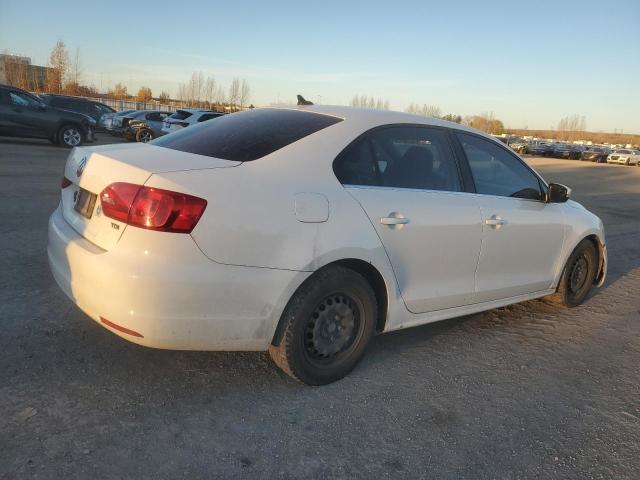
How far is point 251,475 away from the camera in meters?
2.38

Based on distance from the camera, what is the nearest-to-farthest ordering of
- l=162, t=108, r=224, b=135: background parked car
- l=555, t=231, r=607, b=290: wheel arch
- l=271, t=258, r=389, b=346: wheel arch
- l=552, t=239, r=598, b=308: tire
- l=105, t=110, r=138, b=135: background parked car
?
l=271, t=258, r=389, b=346: wheel arch < l=555, t=231, r=607, b=290: wheel arch < l=552, t=239, r=598, b=308: tire < l=162, t=108, r=224, b=135: background parked car < l=105, t=110, r=138, b=135: background parked car

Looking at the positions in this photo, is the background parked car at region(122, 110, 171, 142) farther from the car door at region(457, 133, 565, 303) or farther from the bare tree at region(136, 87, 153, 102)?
the bare tree at region(136, 87, 153, 102)

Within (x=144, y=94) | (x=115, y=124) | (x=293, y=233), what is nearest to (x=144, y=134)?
(x=115, y=124)

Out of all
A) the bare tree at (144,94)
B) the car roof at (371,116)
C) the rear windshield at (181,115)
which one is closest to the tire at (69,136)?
the rear windshield at (181,115)

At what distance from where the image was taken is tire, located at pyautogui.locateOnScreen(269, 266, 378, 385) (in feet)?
9.70

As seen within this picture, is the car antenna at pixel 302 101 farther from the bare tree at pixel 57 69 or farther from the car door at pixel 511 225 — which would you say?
the bare tree at pixel 57 69

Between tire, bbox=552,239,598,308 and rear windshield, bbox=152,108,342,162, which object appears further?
tire, bbox=552,239,598,308

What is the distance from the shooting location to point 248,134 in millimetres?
3334

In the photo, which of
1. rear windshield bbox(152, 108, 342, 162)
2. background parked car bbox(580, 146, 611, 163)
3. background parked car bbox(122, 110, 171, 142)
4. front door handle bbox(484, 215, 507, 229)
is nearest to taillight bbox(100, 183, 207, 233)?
rear windshield bbox(152, 108, 342, 162)

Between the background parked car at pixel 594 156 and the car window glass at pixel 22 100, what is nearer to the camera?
the car window glass at pixel 22 100

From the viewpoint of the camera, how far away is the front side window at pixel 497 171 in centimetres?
403

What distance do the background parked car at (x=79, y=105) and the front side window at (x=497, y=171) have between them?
81.8 ft

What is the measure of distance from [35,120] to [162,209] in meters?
15.1

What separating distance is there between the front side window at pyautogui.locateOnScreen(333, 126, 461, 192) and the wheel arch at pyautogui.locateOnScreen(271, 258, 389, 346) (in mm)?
469
